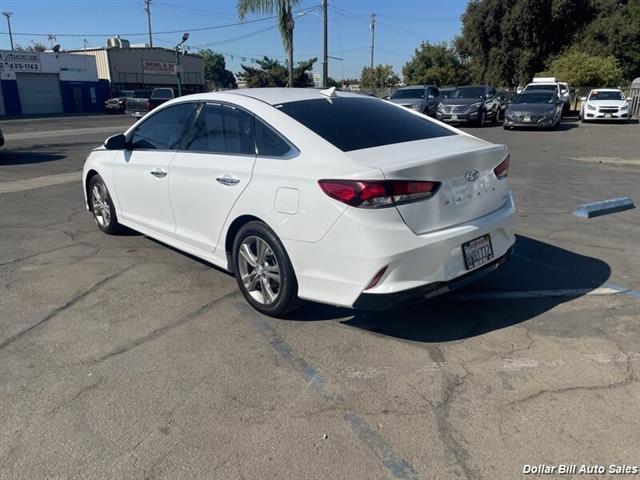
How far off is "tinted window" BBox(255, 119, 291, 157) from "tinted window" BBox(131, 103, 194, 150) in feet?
3.49

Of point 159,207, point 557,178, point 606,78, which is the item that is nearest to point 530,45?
point 606,78

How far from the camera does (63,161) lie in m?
12.6

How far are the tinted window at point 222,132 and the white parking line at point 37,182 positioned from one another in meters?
6.10

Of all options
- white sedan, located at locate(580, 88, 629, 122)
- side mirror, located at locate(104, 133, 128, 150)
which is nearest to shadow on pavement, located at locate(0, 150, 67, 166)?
side mirror, located at locate(104, 133, 128, 150)

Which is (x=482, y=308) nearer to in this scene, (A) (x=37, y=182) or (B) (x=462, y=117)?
(A) (x=37, y=182)

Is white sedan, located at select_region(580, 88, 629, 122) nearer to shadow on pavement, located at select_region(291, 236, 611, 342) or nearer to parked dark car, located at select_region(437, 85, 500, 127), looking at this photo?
parked dark car, located at select_region(437, 85, 500, 127)

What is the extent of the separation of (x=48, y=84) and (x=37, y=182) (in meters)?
42.2

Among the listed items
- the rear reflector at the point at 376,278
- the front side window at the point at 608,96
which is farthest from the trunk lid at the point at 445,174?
the front side window at the point at 608,96

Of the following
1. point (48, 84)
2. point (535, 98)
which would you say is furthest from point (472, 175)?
point (48, 84)

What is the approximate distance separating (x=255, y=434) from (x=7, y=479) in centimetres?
113

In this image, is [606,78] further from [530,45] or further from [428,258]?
[428,258]

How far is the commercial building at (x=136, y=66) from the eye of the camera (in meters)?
50.2

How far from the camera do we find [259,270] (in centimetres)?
382

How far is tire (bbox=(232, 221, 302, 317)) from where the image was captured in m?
3.56
